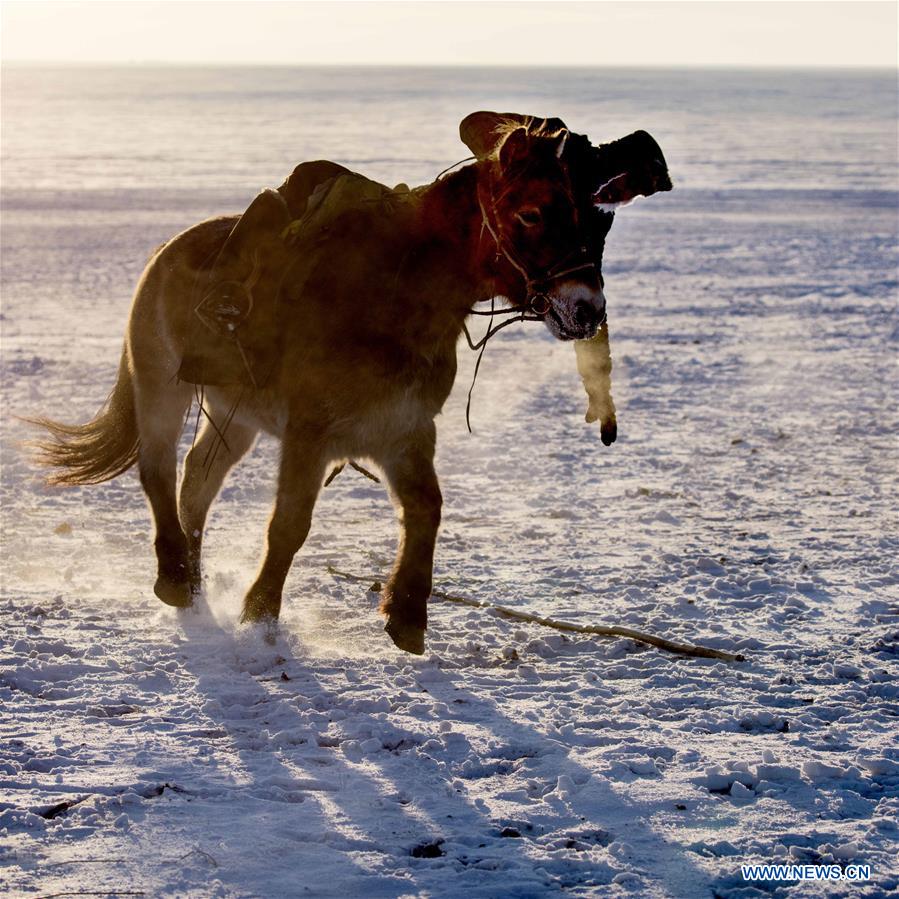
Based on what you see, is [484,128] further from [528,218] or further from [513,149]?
[528,218]

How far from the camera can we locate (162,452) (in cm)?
608

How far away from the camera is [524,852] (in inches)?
144

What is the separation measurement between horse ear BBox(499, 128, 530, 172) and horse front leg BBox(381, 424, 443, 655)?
124cm

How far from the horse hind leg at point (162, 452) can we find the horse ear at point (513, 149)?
2.14 m

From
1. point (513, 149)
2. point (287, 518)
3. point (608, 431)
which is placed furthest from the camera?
point (608, 431)

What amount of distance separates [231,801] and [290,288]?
2.27 metres

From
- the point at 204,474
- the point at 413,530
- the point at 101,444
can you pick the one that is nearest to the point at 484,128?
the point at 413,530

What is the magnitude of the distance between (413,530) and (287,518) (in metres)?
0.56

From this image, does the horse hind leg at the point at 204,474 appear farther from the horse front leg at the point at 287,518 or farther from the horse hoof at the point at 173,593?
the horse front leg at the point at 287,518

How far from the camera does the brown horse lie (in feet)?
15.4

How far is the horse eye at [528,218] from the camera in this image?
469cm

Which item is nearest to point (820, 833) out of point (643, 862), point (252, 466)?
point (643, 862)

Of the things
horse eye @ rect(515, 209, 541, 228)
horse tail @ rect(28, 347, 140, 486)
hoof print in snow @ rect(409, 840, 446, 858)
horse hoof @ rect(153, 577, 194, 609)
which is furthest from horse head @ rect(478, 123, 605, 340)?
horse tail @ rect(28, 347, 140, 486)

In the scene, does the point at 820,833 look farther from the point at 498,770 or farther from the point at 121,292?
the point at 121,292
